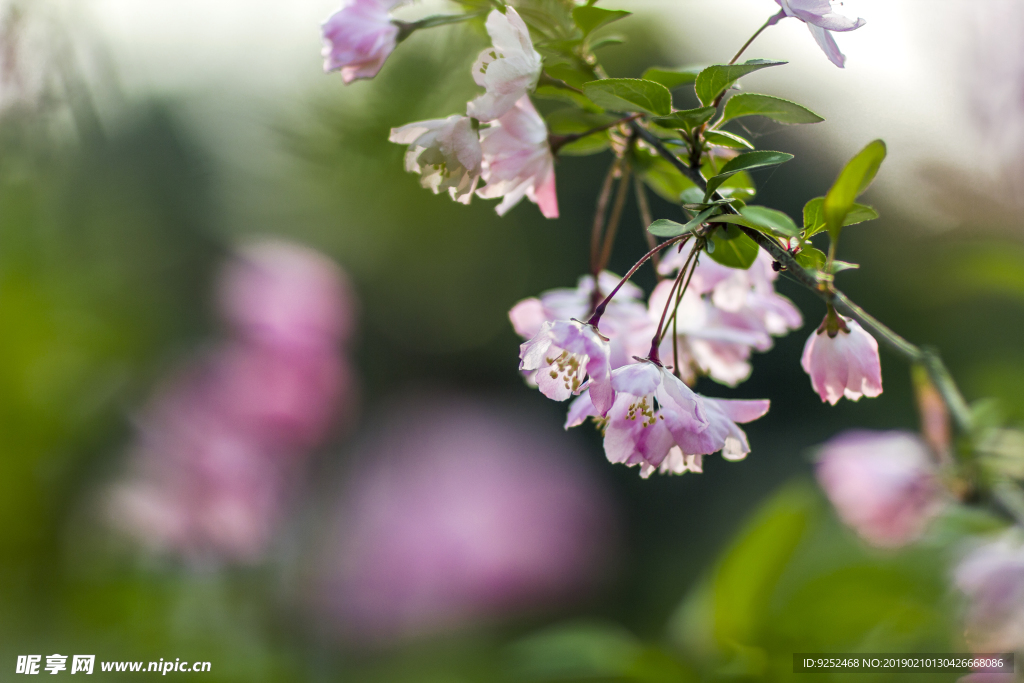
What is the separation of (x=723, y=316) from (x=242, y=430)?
780 millimetres

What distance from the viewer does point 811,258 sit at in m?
0.24

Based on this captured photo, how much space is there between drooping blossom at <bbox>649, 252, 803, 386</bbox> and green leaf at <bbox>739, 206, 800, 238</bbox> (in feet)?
0.23

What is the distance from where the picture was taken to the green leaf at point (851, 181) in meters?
0.21

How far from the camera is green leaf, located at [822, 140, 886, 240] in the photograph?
0.68 ft

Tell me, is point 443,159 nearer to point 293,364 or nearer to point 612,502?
point 293,364

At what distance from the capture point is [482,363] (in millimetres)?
2184

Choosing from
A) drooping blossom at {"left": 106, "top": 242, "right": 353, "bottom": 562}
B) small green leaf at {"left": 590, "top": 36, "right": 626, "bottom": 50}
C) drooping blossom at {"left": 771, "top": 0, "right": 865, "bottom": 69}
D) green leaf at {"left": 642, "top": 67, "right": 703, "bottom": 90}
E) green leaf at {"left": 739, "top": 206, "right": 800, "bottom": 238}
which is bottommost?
drooping blossom at {"left": 106, "top": 242, "right": 353, "bottom": 562}

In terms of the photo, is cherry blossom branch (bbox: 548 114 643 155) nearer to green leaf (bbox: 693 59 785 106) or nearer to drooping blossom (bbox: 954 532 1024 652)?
green leaf (bbox: 693 59 785 106)

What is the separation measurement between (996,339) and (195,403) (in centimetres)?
152

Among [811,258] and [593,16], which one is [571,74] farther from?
[811,258]

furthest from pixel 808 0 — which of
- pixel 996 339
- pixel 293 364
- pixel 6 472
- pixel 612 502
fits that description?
pixel 612 502

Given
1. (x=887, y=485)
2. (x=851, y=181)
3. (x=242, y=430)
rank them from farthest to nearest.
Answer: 1. (x=242, y=430)
2. (x=887, y=485)
3. (x=851, y=181)

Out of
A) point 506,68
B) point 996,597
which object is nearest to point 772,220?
point 506,68

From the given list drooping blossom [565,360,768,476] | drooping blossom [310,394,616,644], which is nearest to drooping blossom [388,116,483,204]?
drooping blossom [565,360,768,476]
